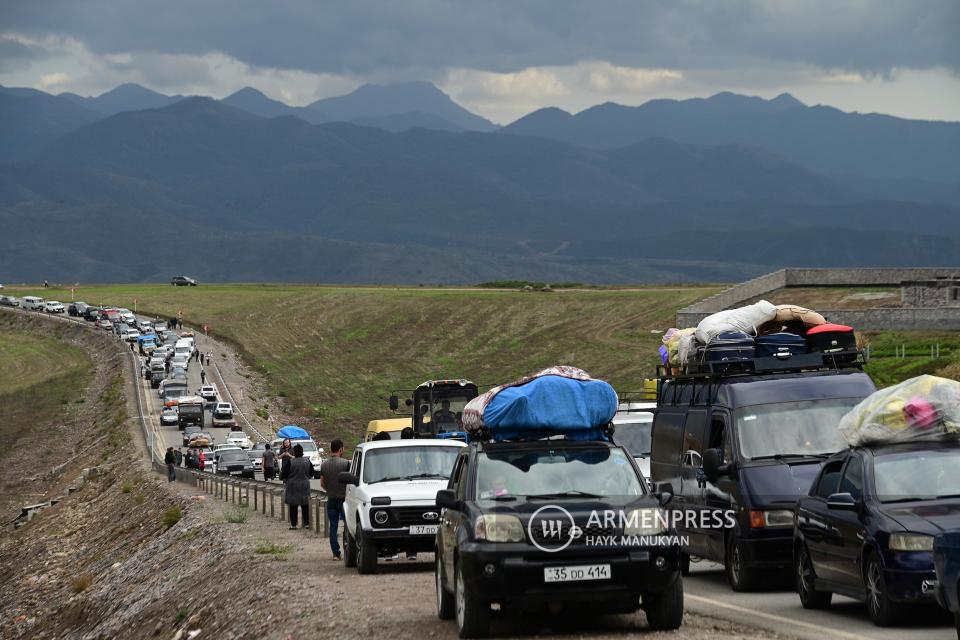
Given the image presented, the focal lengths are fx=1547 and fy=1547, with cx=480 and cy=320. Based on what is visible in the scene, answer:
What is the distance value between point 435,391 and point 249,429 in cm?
3925

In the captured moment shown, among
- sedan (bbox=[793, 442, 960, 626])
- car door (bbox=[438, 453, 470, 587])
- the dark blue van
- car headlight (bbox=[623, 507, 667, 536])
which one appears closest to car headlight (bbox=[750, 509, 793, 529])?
the dark blue van

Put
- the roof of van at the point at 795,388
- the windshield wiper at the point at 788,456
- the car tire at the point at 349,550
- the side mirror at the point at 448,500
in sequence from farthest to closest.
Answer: the car tire at the point at 349,550 → the roof of van at the point at 795,388 → the windshield wiper at the point at 788,456 → the side mirror at the point at 448,500

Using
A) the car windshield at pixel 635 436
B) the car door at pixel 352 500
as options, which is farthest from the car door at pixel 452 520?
the car windshield at pixel 635 436

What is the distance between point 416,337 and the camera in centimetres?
11112

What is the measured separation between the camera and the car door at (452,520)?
508 inches

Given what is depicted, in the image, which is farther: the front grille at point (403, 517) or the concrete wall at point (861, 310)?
the concrete wall at point (861, 310)

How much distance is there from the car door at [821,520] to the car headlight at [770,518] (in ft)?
3.63

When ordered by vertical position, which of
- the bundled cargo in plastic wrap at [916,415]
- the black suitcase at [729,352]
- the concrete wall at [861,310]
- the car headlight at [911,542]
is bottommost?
the car headlight at [911,542]

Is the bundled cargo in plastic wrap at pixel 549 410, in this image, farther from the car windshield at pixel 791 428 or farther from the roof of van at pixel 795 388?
the roof of van at pixel 795 388

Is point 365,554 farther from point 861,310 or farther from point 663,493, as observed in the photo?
point 861,310

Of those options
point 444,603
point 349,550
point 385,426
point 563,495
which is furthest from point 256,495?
point 563,495

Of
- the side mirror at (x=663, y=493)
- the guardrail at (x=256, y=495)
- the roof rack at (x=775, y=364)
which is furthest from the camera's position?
the guardrail at (x=256, y=495)

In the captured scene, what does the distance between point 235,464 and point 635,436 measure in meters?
32.2

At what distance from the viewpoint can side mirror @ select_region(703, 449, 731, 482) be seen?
1590 cm
